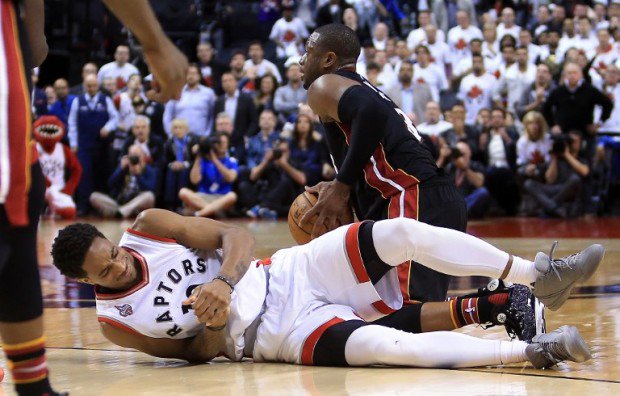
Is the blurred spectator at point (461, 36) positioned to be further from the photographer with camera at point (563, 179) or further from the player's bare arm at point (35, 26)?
the player's bare arm at point (35, 26)

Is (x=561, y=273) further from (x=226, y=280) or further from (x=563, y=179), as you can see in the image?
(x=563, y=179)

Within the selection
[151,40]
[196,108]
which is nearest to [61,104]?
[196,108]

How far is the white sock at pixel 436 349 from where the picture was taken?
3.97 metres

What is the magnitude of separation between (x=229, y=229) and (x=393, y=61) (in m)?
10.8

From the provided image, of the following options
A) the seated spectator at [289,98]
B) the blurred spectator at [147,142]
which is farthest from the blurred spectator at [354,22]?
the blurred spectator at [147,142]

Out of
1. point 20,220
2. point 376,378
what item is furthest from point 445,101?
point 20,220

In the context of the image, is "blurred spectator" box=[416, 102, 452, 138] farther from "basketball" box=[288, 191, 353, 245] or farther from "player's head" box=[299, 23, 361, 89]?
"basketball" box=[288, 191, 353, 245]

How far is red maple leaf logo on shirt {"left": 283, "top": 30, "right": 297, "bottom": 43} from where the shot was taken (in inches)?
651

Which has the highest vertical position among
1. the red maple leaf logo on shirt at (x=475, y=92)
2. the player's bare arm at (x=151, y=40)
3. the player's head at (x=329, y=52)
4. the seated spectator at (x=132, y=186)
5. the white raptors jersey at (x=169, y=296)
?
the player's bare arm at (x=151, y=40)

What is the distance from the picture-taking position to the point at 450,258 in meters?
4.04

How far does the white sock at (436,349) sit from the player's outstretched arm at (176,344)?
24.8 inches

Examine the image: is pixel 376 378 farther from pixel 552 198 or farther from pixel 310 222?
pixel 552 198


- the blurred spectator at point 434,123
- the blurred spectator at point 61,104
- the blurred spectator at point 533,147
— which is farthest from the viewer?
the blurred spectator at point 61,104

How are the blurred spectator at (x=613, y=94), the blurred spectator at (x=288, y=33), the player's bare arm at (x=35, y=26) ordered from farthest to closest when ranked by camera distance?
the blurred spectator at (x=288, y=33) → the blurred spectator at (x=613, y=94) → the player's bare arm at (x=35, y=26)
